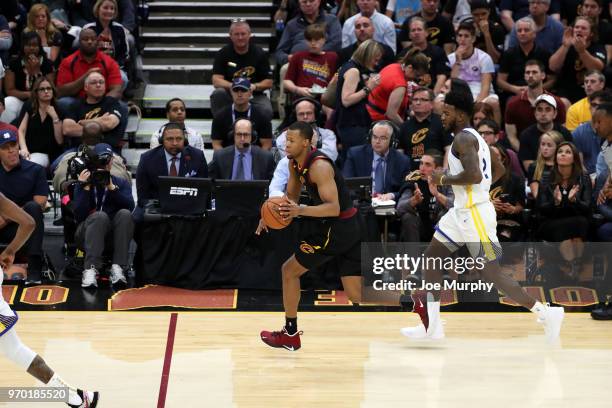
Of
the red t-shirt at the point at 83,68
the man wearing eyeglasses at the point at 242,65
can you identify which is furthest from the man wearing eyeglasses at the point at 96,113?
the man wearing eyeglasses at the point at 242,65

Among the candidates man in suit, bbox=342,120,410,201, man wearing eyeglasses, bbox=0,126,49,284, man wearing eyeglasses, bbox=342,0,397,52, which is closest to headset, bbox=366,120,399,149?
man in suit, bbox=342,120,410,201

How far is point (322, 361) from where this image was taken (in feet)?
28.2

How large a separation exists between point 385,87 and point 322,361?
4.46m

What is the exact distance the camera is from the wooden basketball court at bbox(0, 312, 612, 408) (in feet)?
25.6

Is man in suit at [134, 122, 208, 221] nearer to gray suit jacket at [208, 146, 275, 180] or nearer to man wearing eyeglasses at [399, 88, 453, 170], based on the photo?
gray suit jacket at [208, 146, 275, 180]

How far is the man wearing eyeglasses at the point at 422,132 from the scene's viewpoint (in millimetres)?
11688

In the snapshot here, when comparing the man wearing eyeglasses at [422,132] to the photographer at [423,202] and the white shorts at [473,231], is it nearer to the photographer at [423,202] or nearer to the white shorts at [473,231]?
the photographer at [423,202]

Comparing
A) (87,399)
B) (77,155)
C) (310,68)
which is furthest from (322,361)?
(310,68)

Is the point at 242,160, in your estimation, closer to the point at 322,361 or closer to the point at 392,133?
the point at 392,133

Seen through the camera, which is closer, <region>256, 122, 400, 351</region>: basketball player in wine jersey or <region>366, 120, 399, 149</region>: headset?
<region>256, 122, 400, 351</region>: basketball player in wine jersey

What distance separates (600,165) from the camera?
11.2m

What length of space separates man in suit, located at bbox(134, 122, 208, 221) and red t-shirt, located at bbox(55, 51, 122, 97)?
207 cm

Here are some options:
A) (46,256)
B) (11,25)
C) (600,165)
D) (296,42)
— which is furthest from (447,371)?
(11,25)

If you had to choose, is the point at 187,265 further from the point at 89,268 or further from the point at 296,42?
the point at 296,42
